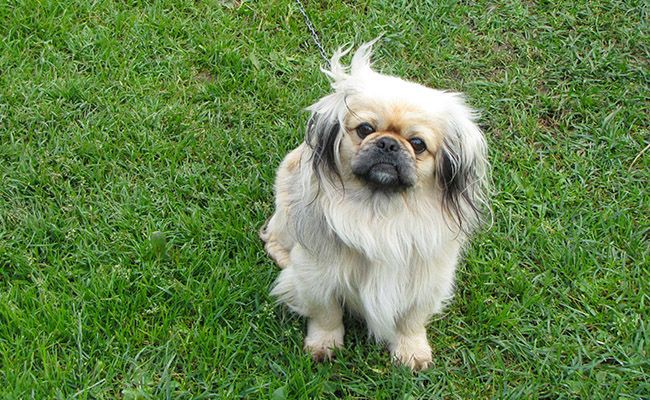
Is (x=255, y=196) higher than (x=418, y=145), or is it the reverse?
(x=418, y=145)

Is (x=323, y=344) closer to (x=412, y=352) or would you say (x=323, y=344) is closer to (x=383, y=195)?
(x=412, y=352)

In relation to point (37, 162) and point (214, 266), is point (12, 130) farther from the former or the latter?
point (214, 266)

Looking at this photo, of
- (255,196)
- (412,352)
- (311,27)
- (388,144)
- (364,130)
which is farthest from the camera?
(311,27)

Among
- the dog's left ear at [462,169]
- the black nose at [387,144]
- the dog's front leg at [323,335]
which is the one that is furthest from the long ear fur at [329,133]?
the dog's front leg at [323,335]

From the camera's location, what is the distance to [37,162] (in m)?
3.61

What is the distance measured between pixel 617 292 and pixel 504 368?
2.24 ft

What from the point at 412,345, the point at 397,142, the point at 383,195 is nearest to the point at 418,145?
the point at 397,142

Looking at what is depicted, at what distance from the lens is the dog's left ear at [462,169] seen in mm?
2486

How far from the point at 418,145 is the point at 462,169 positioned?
0.18m

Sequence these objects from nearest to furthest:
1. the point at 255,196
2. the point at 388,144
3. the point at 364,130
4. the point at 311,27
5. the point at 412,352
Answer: the point at 388,144 < the point at 364,130 < the point at 412,352 < the point at 255,196 < the point at 311,27

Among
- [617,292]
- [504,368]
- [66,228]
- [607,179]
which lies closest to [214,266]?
[66,228]

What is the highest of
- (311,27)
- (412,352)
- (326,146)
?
(326,146)

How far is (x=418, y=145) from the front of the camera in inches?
97.5

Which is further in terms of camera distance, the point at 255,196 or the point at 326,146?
the point at 255,196
